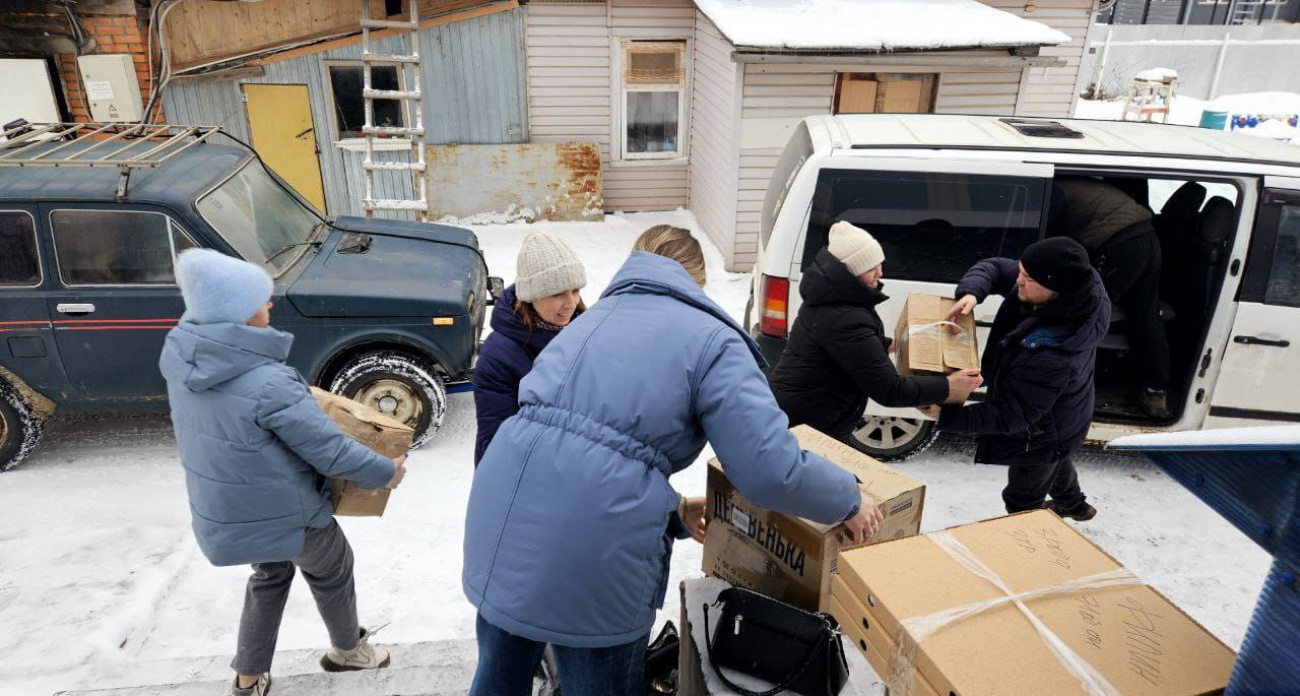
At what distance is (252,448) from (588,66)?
8.84 m

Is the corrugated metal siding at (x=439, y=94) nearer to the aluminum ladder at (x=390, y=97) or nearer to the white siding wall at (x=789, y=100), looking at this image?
the aluminum ladder at (x=390, y=97)

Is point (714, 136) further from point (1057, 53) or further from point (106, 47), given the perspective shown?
point (106, 47)

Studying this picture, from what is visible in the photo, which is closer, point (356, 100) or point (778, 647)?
point (778, 647)

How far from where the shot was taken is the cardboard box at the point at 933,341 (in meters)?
3.49

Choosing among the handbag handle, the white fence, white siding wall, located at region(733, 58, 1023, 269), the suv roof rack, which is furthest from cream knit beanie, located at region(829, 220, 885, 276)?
the white fence

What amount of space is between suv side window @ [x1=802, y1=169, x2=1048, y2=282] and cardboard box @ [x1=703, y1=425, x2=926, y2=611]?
210cm

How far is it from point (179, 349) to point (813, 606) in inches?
89.5

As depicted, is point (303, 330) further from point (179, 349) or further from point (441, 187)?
point (441, 187)

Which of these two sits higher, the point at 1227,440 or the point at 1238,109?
the point at 1238,109

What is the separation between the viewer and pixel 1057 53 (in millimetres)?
10781

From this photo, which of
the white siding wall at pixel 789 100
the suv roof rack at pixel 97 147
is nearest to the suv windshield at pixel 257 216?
the suv roof rack at pixel 97 147

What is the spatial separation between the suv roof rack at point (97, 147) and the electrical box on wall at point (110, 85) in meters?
2.62

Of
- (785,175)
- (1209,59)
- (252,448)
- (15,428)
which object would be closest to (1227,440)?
(252,448)

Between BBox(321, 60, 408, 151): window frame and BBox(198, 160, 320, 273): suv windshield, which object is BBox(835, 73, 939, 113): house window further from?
BBox(198, 160, 320, 273): suv windshield
